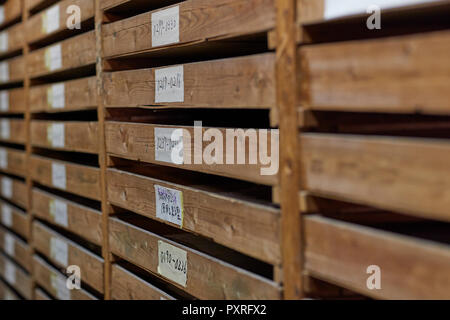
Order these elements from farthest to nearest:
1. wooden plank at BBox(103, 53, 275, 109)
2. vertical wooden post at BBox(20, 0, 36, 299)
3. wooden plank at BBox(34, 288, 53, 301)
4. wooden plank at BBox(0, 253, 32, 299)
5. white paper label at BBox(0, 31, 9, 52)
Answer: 1. white paper label at BBox(0, 31, 9, 52)
2. wooden plank at BBox(0, 253, 32, 299)
3. vertical wooden post at BBox(20, 0, 36, 299)
4. wooden plank at BBox(34, 288, 53, 301)
5. wooden plank at BBox(103, 53, 275, 109)

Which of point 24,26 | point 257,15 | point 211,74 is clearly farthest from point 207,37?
point 24,26

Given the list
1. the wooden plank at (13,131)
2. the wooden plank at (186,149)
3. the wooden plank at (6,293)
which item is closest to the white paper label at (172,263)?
the wooden plank at (186,149)

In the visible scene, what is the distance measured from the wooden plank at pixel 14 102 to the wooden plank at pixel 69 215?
0.64 m

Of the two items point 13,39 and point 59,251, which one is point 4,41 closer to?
point 13,39

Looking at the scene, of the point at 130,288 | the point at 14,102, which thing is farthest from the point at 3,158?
the point at 130,288

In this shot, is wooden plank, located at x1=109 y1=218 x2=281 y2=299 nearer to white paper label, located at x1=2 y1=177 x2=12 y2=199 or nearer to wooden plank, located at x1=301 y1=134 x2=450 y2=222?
wooden plank, located at x1=301 y1=134 x2=450 y2=222

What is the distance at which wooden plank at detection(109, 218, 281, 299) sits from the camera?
1740 mm

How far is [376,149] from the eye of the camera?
129 cm

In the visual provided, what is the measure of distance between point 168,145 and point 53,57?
5.09 ft

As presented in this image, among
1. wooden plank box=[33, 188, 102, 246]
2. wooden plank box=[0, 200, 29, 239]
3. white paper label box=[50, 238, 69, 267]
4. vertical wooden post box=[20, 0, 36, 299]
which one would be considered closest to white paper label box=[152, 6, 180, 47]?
wooden plank box=[33, 188, 102, 246]

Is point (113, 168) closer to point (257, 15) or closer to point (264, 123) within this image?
point (264, 123)

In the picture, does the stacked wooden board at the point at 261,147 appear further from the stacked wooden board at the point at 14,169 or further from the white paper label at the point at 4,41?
the white paper label at the point at 4,41

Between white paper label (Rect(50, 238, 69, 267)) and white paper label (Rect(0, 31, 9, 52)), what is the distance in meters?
1.71

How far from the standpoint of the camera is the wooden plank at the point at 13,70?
13.4ft
